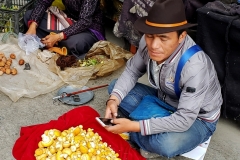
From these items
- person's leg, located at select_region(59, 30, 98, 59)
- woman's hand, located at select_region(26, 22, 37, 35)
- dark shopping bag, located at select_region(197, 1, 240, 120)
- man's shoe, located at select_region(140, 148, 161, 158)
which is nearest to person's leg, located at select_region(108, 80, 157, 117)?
man's shoe, located at select_region(140, 148, 161, 158)

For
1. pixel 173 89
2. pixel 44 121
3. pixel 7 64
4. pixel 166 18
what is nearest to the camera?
pixel 166 18

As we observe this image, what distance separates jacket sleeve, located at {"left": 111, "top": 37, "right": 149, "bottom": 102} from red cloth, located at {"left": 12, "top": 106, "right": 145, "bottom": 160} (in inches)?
11.1

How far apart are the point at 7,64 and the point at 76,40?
74cm

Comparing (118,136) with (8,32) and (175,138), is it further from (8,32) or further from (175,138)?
(8,32)

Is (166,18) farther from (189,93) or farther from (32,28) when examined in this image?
(32,28)

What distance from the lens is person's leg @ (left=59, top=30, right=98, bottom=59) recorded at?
376 centimetres

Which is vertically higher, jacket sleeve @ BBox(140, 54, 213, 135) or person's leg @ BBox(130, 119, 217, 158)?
jacket sleeve @ BBox(140, 54, 213, 135)

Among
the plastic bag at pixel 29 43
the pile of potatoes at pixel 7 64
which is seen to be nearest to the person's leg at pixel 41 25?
the plastic bag at pixel 29 43

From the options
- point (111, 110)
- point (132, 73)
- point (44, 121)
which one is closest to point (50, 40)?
point (44, 121)

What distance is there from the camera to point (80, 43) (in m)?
3.79

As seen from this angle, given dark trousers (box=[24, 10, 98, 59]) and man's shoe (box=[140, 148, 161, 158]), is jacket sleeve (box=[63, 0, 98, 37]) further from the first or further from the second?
man's shoe (box=[140, 148, 161, 158])

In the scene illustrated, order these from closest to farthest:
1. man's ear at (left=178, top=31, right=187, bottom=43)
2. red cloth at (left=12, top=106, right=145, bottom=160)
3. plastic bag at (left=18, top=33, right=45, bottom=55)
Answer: man's ear at (left=178, top=31, right=187, bottom=43) < red cloth at (left=12, top=106, right=145, bottom=160) < plastic bag at (left=18, top=33, right=45, bottom=55)

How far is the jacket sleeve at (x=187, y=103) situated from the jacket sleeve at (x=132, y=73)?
0.40 meters

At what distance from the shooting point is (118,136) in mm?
2576
